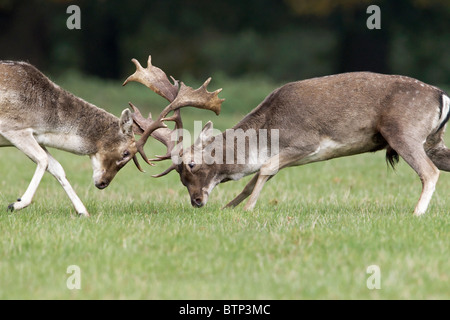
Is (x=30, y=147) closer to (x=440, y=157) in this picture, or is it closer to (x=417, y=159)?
(x=417, y=159)

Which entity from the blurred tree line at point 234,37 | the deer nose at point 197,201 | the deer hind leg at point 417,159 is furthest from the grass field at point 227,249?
the blurred tree line at point 234,37

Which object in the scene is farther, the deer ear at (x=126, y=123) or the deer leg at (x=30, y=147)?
the deer ear at (x=126, y=123)

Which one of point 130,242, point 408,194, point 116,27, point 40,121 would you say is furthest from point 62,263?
point 116,27

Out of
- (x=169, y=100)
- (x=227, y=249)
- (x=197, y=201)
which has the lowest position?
(x=227, y=249)

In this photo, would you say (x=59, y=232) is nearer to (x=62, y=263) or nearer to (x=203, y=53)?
(x=62, y=263)

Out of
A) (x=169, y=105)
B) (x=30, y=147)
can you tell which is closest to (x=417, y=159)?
(x=169, y=105)

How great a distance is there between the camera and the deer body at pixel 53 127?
886 centimetres

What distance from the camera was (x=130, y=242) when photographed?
6.84 m

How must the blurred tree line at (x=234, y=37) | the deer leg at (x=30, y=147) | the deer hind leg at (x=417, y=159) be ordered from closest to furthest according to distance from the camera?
the deer hind leg at (x=417, y=159)
the deer leg at (x=30, y=147)
the blurred tree line at (x=234, y=37)

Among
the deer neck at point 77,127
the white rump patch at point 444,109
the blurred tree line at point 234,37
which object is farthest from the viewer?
the blurred tree line at point 234,37

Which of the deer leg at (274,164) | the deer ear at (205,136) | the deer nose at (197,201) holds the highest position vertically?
the deer ear at (205,136)

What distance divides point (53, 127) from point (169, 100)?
1.42 metres

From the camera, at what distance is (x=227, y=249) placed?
667 centimetres

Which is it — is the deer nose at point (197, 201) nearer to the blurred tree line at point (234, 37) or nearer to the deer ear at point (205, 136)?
the deer ear at point (205, 136)
